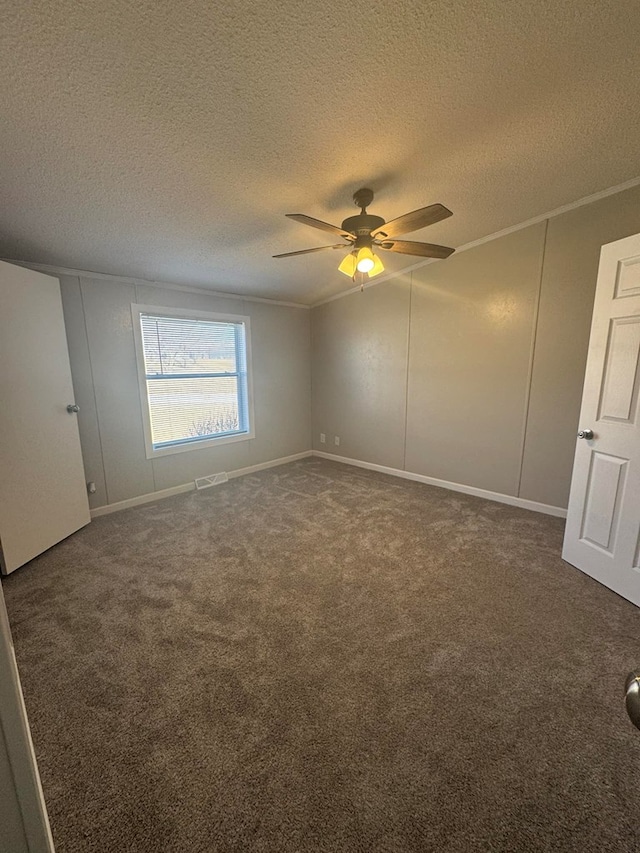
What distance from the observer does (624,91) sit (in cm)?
173

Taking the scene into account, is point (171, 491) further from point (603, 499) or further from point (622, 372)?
point (622, 372)

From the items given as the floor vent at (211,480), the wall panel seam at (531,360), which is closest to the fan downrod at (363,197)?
the wall panel seam at (531,360)

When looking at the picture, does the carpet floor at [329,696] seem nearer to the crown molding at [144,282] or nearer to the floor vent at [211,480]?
the floor vent at [211,480]

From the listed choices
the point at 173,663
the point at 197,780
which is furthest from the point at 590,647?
the point at 173,663

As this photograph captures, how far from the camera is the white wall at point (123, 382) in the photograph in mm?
3111

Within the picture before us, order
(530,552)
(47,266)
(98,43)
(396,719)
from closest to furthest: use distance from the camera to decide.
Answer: (98,43) < (396,719) < (530,552) < (47,266)

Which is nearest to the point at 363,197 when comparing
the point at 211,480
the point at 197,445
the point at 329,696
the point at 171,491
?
the point at 329,696

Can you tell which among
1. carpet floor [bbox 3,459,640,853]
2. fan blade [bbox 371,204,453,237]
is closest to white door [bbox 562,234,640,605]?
carpet floor [bbox 3,459,640,853]

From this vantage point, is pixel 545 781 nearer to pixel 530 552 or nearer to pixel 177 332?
pixel 530 552

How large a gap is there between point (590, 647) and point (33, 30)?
11.6ft

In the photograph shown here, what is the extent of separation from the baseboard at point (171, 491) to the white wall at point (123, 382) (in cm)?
5

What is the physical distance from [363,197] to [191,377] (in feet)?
8.46

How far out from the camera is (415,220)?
6.35 ft

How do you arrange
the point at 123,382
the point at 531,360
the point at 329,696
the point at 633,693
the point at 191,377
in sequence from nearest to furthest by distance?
1. the point at 633,693
2. the point at 329,696
3. the point at 531,360
4. the point at 123,382
5. the point at 191,377
